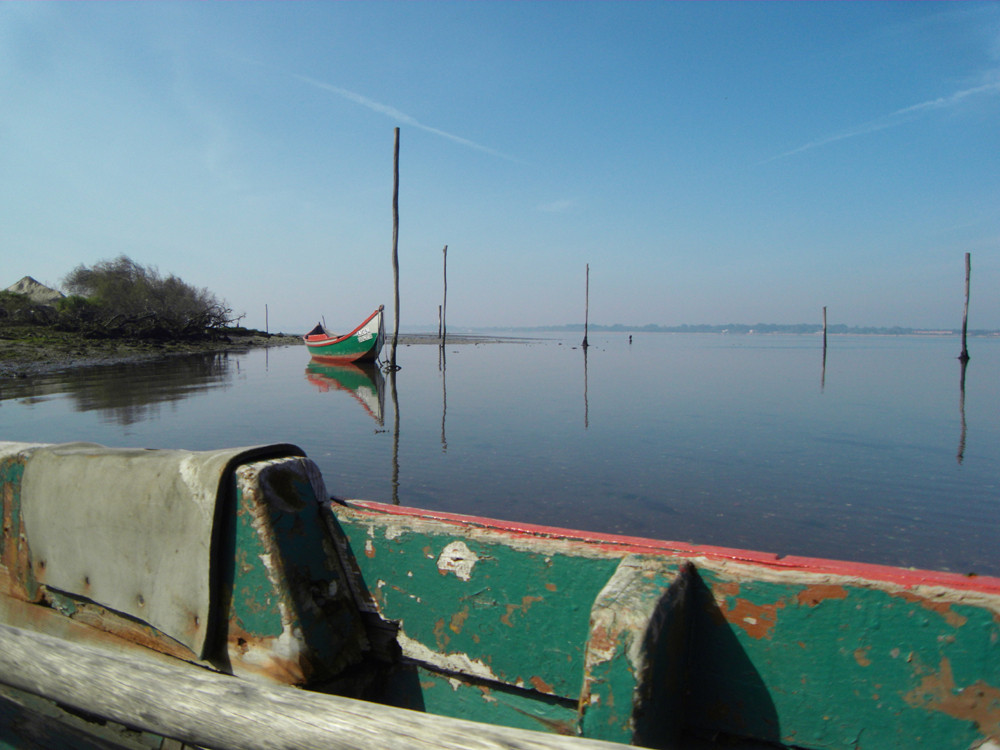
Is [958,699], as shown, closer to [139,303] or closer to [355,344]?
[355,344]

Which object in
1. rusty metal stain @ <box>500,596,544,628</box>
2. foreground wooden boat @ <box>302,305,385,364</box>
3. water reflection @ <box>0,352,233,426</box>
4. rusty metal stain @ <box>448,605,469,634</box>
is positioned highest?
foreground wooden boat @ <box>302,305,385,364</box>

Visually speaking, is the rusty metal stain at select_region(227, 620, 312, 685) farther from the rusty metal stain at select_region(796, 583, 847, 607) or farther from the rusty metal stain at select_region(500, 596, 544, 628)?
the rusty metal stain at select_region(796, 583, 847, 607)

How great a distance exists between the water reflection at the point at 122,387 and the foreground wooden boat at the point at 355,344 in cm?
532

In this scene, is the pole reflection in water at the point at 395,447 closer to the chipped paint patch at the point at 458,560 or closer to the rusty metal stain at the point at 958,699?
the chipped paint patch at the point at 458,560

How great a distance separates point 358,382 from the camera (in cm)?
1880

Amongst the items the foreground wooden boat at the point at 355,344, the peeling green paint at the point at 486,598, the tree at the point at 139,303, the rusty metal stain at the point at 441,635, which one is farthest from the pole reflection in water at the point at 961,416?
the tree at the point at 139,303

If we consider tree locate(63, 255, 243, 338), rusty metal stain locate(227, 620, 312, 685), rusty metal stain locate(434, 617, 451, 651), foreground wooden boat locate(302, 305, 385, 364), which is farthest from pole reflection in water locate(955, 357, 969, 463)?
tree locate(63, 255, 243, 338)

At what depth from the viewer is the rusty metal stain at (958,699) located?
123cm

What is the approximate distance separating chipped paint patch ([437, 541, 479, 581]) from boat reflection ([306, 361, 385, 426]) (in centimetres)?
958

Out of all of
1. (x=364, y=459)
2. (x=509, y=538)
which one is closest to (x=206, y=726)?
(x=509, y=538)

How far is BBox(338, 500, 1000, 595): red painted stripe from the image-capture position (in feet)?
4.28

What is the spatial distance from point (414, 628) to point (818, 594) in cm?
115

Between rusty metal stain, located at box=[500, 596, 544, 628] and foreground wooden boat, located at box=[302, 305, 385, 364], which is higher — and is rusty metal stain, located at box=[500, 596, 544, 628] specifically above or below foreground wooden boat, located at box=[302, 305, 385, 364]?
below

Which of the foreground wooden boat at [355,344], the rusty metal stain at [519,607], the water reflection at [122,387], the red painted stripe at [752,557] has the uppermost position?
the foreground wooden boat at [355,344]
